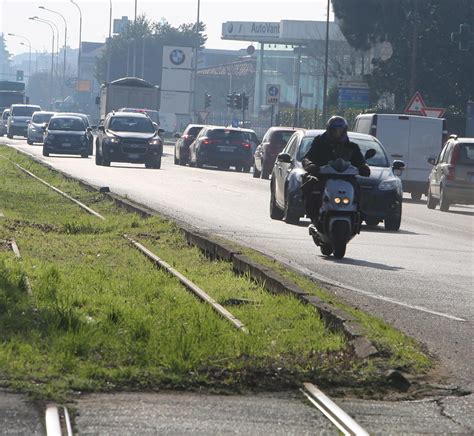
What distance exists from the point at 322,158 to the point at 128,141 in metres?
31.1

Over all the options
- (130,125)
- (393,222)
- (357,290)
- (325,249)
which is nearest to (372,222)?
(393,222)

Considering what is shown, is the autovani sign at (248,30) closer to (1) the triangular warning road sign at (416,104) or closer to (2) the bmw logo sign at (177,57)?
(2) the bmw logo sign at (177,57)

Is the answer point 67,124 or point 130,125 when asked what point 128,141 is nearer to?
point 130,125

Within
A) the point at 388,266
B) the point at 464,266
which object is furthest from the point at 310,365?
the point at 464,266

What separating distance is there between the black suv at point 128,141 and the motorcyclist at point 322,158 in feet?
101

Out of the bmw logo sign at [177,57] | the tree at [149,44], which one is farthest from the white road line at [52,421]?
the tree at [149,44]

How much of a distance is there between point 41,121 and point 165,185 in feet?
116

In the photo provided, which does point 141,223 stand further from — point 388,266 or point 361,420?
point 361,420

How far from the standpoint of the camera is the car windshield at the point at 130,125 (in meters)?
48.1

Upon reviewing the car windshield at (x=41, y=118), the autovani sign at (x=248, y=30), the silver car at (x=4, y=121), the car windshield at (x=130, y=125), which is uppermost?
the autovani sign at (x=248, y=30)

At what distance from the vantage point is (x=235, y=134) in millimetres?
53312

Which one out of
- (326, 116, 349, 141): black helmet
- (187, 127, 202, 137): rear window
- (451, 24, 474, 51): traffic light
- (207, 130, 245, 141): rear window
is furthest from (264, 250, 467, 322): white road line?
(187, 127, 202, 137): rear window

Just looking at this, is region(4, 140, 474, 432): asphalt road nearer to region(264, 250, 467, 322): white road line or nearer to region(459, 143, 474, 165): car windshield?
region(264, 250, 467, 322): white road line

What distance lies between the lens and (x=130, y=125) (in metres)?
48.4
